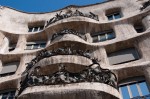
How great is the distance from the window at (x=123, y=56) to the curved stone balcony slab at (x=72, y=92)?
400 cm

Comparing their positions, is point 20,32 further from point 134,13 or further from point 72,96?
point 72,96

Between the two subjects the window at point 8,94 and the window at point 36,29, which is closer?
the window at point 8,94

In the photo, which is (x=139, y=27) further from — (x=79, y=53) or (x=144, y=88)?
(x=144, y=88)

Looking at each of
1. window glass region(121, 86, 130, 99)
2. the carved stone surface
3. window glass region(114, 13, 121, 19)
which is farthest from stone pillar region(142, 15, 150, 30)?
the carved stone surface

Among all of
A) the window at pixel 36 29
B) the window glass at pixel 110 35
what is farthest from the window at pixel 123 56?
the window at pixel 36 29

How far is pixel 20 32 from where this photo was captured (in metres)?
20.5

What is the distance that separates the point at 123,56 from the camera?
1530 cm

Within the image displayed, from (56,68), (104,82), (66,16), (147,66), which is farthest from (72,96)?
(66,16)

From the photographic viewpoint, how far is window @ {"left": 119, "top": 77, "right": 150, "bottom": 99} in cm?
1234

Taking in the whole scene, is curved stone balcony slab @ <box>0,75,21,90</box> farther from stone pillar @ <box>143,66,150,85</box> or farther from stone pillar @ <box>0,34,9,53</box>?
stone pillar @ <box>143,66,150,85</box>

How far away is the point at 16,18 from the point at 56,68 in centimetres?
1027

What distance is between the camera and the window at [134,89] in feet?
40.5

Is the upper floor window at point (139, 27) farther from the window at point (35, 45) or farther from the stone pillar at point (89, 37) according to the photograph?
the window at point (35, 45)

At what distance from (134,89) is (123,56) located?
2891 millimetres
